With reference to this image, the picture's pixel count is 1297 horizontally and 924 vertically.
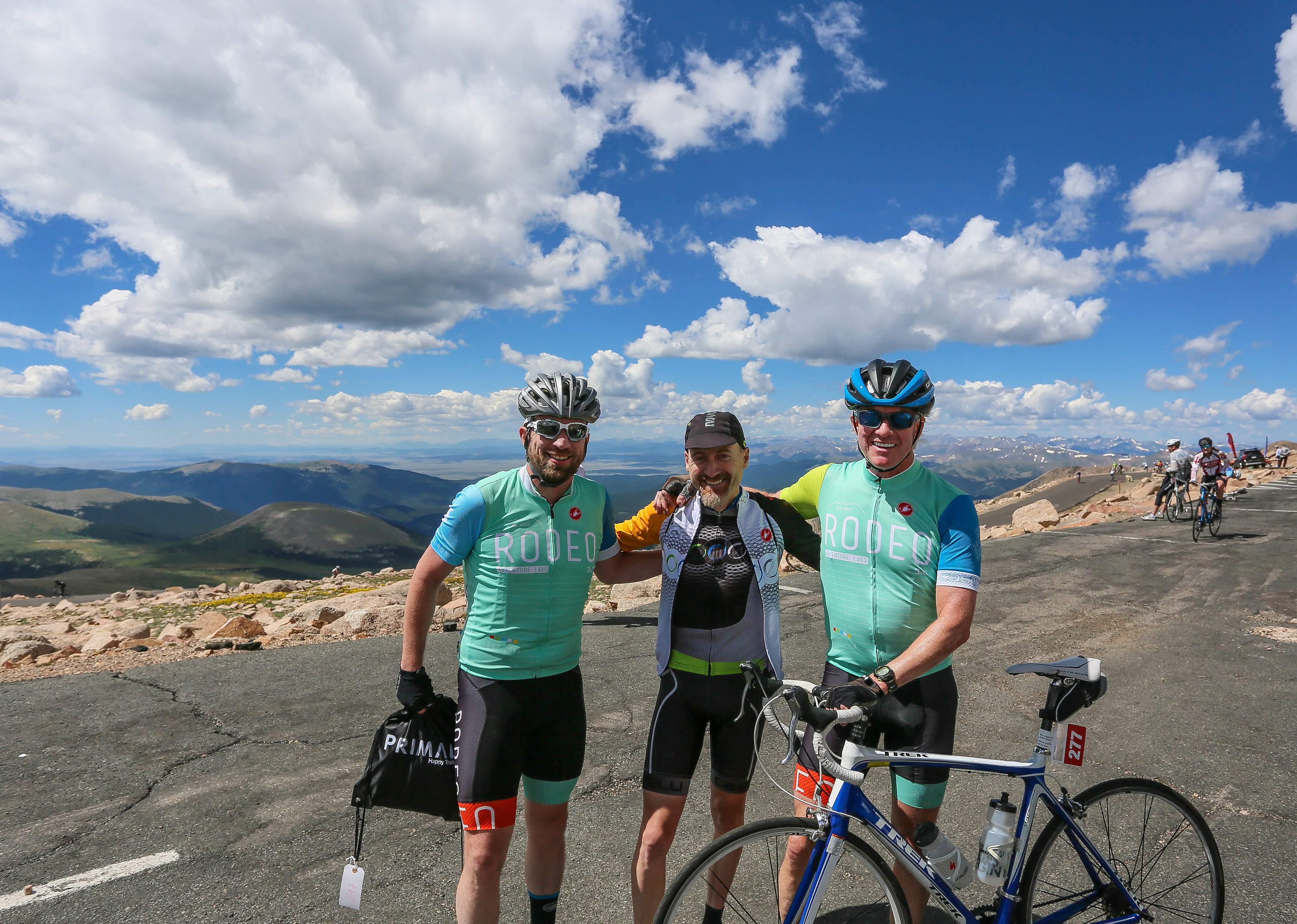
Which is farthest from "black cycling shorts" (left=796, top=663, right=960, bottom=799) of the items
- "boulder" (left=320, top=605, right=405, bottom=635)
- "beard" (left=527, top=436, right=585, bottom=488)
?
"boulder" (left=320, top=605, right=405, bottom=635)

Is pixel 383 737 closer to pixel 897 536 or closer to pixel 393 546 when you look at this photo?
pixel 897 536

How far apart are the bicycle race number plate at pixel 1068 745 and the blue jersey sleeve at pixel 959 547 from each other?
71 cm

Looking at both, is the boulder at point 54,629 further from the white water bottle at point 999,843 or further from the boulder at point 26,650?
the white water bottle at point 999,843

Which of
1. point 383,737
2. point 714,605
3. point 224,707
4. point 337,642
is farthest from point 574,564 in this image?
point 337,642

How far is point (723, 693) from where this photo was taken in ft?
10.1

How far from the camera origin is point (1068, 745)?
110 inches

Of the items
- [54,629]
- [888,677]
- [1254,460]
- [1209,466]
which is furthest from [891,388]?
[1254,460]

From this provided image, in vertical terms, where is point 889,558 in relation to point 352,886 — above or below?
above

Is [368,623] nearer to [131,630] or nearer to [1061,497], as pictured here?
[131,630]

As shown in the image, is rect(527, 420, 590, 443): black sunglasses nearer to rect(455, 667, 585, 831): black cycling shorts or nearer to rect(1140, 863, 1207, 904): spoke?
rect(455, 667, 585, 831): black cycling shorts

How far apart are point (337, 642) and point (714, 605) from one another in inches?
298

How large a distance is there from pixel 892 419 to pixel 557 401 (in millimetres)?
1622

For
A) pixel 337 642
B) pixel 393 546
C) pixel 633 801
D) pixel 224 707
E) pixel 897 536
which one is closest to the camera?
pixel 897 536

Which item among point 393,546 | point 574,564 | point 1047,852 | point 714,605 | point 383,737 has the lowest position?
point 393,546
